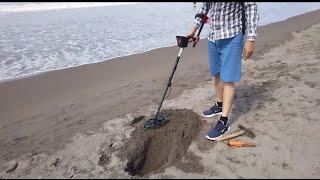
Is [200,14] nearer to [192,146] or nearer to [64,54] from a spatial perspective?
[192,146]

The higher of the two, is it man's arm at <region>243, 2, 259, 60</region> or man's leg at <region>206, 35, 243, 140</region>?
man's arm at <region>243, 2, 259, 60</region>

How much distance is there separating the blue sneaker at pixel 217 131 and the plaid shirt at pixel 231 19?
0.94 meters

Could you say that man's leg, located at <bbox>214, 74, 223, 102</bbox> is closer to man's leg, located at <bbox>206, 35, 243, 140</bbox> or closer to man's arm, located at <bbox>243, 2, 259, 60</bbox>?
man's leg, located at <bbox>206, 35, 243, 140</bbox>

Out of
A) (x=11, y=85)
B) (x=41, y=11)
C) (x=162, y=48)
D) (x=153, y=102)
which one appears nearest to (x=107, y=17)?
(x=41, y=11)

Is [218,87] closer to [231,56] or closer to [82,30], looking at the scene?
[231,56]

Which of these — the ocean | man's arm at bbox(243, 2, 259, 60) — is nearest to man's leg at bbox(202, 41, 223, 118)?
man's arm at bbox(243, 2, 259, 60)

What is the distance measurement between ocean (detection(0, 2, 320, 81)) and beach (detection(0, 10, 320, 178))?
2.40ft

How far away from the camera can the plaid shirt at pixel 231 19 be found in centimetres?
378

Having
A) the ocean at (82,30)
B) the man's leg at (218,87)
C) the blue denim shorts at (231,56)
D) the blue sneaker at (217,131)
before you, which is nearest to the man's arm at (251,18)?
the blue denim shorts at (231,56)

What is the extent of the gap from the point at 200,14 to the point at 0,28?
791 centimetres

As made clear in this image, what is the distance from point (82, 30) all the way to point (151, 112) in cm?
622

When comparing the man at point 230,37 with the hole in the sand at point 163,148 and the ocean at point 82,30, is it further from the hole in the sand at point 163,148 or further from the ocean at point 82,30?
the ocean at point 82,30

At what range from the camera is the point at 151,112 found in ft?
16.4

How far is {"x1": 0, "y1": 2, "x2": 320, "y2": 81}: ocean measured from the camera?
7.90 metres
